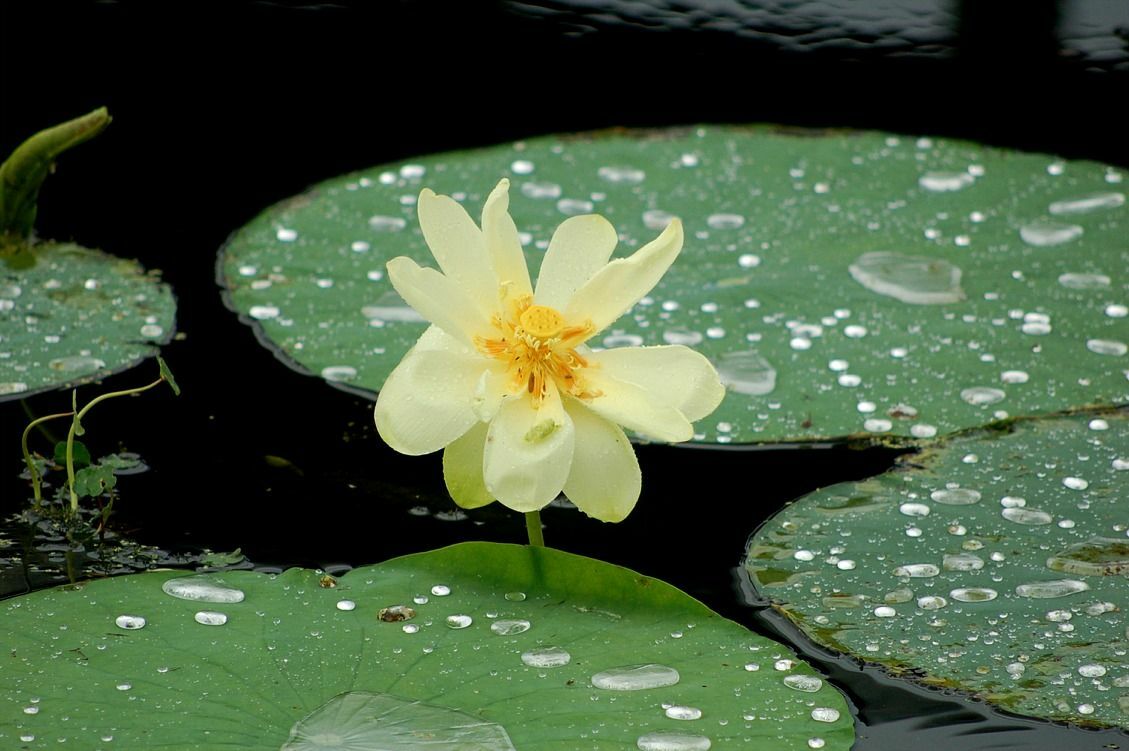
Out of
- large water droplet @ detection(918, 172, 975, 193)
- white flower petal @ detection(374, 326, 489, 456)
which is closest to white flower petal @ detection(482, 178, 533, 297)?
white flower petal @ detection(374, 326, 489, 456)

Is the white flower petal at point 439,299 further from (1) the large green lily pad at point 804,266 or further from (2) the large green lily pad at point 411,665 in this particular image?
(1) the large green lily pad at point 804,266

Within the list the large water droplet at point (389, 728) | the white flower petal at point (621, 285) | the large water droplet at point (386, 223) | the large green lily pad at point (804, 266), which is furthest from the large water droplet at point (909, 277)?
the large water droplet at point (389, 728)

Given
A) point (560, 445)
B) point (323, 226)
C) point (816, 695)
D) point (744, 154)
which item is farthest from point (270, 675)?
point (744, 154)

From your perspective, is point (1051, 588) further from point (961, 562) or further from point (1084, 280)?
point (1084, 280)

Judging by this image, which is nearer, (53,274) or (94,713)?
(94,713)

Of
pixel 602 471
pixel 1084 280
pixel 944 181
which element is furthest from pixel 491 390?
pixel 944 181

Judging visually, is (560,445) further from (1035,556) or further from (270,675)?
(1035,556)
